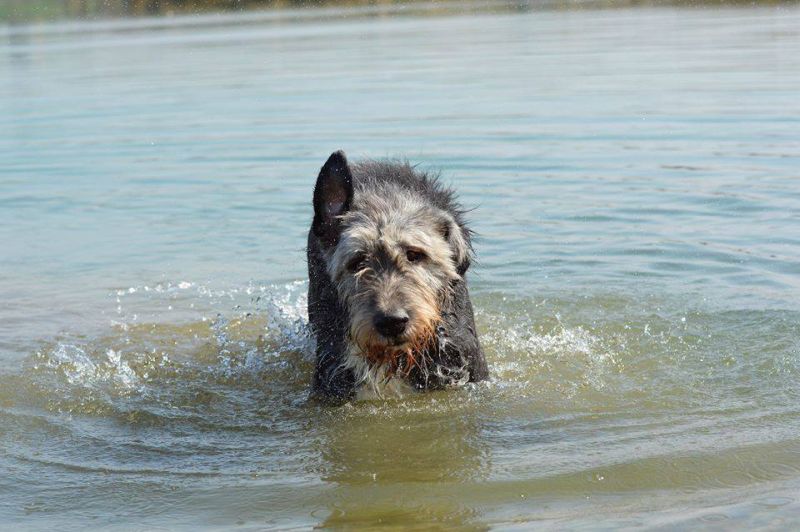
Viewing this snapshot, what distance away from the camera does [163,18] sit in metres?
48.1

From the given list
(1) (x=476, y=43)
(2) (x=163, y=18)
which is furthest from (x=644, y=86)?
(2) (x=163, y=18)

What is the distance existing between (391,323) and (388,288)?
0.69 feet

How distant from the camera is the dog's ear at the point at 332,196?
6.24 m

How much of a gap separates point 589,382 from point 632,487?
5.63ft

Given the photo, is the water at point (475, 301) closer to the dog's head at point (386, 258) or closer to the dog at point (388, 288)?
the dog at point (388, 288)

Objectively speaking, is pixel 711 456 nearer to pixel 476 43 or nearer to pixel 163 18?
pixel 476 43

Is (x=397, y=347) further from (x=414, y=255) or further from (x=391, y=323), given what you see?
(x=414, y=255)

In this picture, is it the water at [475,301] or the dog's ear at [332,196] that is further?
the dog's ear at [332,196]

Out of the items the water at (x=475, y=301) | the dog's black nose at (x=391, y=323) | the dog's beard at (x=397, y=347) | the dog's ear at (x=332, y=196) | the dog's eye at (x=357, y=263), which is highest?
the dog's ear at (x=332, y=196)

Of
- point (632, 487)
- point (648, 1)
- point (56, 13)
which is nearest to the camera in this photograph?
point (632, 487)

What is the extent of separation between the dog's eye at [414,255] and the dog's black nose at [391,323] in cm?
41

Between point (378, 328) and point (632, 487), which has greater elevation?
point (378, 328)

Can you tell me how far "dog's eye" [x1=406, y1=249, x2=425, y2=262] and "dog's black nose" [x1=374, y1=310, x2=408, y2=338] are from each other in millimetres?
410

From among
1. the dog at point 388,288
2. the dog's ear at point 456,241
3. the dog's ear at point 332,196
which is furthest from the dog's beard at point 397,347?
the dog's ear at point 332,196
